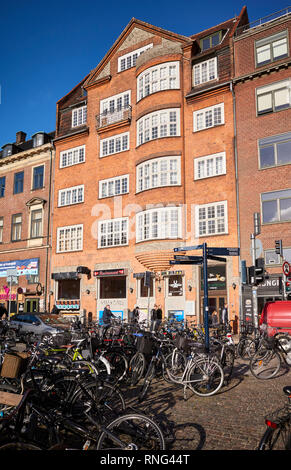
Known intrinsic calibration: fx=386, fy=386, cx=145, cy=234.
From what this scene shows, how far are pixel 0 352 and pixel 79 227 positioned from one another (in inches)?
803

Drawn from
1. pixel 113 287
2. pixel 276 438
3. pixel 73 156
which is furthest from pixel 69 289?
pixel 276 438

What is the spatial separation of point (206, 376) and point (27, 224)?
2625 cm

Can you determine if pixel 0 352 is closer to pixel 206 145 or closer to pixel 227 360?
pixel 227 360

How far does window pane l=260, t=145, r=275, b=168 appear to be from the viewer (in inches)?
830

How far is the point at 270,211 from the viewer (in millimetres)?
20734

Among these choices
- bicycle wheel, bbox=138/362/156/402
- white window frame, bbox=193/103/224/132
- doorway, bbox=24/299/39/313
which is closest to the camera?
bicycle wheel, bbox=138/362/156/402

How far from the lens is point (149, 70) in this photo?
25.3 metres

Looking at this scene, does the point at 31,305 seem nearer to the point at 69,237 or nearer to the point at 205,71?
the point at 69,237

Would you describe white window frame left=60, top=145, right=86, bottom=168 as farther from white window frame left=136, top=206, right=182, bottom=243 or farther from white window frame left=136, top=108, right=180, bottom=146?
white window frame left=136, top=206, right=182, bottom=243

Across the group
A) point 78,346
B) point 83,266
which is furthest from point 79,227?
point 78,346

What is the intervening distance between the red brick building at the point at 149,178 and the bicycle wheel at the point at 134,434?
17.0 meters

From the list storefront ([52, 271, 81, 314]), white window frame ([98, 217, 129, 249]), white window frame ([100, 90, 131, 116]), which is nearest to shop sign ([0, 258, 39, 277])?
storefront ([52, 271, 81, 314])

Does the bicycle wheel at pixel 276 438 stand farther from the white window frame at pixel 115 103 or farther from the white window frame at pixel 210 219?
the white window frame at pixel 115 103

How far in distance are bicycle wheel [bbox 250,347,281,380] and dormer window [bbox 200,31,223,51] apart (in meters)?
22.3
